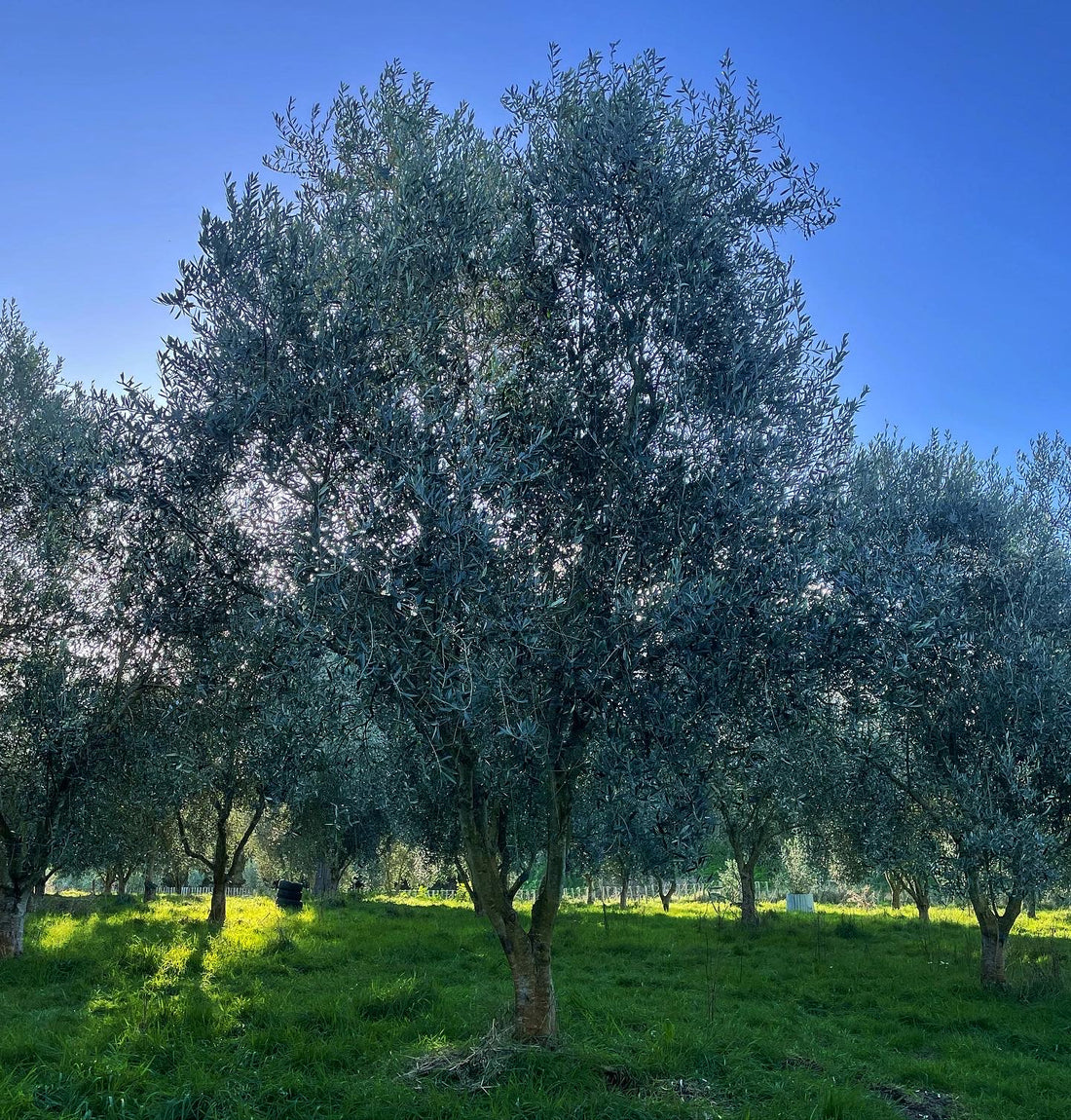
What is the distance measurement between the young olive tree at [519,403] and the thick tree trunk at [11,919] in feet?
49.6

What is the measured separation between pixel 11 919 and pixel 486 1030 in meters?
14.9

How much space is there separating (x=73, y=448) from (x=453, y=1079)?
10112mm

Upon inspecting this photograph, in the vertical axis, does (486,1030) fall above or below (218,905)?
above

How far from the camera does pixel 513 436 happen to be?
11.5 metres

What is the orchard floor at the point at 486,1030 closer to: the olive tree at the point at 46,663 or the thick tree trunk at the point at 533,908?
the thick tree trunk at the point at 533,908

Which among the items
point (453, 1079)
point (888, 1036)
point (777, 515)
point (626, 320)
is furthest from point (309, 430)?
point (888, 1036)

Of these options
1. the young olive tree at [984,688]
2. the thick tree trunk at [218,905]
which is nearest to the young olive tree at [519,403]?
the young olive tree at [984,688]

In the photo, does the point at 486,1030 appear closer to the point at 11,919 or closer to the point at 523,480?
the point at 523,480

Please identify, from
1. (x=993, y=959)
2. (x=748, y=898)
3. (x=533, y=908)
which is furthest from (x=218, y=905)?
(x=993, y=959)

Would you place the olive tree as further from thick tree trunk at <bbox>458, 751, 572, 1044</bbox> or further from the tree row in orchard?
thick tree trunk at <bbox>458, 751, 572, 1044</bbox>

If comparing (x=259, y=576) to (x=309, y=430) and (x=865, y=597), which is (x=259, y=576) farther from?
(x=865, y=597)

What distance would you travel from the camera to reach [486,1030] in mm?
12758

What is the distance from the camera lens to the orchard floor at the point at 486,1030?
10656 millimetres

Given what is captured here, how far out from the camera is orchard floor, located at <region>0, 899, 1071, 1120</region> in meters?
10.7
